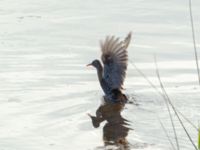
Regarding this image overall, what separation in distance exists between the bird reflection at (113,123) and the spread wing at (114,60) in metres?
0.29

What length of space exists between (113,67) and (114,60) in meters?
0.11

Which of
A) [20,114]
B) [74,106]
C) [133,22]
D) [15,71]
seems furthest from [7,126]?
[133,22]

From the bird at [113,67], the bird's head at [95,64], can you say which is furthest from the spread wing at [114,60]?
the bird's head at [95,64]

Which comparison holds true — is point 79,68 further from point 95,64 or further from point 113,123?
point 113,123

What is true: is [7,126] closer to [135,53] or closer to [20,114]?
[20,114]

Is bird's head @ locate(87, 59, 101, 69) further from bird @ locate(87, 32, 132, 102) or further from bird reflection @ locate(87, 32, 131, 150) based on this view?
bird @ locate(87, 32, 132, 102)

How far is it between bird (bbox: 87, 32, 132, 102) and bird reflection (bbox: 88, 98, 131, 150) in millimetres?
133

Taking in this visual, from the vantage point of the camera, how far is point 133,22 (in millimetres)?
12125

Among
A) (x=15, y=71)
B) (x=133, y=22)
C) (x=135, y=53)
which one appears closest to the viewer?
(x=15, y=71)

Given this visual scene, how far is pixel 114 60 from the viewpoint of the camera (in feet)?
29.8

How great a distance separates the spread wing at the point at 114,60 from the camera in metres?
9.00

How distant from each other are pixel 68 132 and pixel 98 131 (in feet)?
1.31

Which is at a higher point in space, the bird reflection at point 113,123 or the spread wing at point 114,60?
the spread wing at point 114,60

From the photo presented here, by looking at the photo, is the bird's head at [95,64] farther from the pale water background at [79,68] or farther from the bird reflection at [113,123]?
the bird reflection at [113,123]
